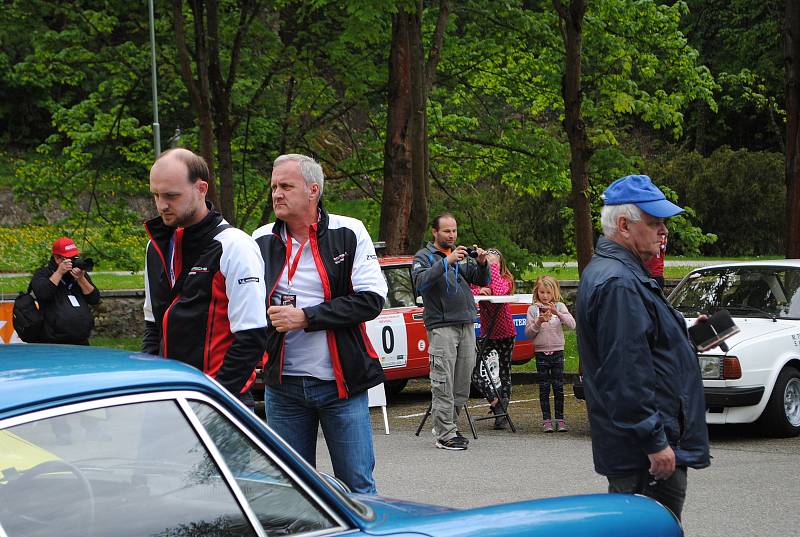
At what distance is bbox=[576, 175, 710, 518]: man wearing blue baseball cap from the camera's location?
152 inches

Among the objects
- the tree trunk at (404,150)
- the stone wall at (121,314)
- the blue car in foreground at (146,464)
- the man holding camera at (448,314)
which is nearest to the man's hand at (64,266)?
the man holding camera at (448,314)

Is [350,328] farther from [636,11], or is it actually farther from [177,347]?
[636,11]

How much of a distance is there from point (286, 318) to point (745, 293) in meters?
7.61

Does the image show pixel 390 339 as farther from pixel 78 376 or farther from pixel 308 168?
pixel 78 376

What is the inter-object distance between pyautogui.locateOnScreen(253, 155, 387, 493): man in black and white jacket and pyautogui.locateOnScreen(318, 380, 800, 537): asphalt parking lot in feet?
9.65

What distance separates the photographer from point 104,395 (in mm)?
2521

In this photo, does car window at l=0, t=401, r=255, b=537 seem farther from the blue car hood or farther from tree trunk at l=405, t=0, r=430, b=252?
tree trunk at l=405, t=0, r=430, b=252

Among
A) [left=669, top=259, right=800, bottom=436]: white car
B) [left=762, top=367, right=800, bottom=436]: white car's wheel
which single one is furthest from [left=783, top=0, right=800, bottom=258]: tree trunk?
[left=762, top=367, right=800, bottom=436]: white car's wheel

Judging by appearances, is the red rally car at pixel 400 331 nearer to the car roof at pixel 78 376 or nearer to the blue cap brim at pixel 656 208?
the blue cap brim at pixel 656 208

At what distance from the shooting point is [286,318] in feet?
14.7

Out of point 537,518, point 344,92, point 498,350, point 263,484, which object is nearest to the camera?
point 263,484

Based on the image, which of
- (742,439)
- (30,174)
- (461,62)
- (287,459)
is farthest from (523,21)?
(287,459)

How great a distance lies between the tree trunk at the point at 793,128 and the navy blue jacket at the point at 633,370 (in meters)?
13.4

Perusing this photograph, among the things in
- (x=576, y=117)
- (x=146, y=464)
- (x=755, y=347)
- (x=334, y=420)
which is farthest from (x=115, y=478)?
(x=576, y=117)
